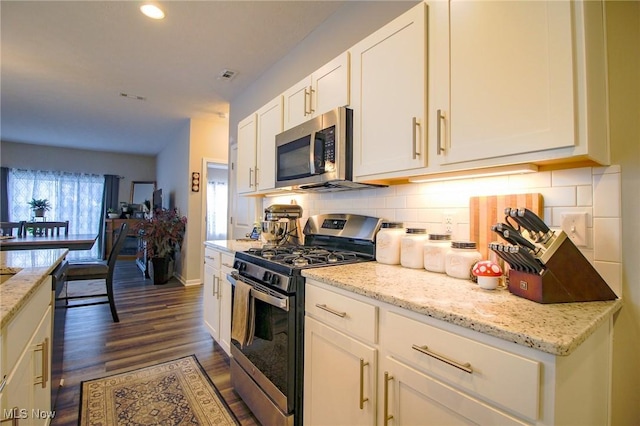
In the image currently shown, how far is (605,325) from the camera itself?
940 millimetres

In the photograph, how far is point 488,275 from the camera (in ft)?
3.59

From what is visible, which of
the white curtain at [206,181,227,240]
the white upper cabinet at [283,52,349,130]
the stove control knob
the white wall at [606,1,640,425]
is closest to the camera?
the white wall at [606,1,640,425]

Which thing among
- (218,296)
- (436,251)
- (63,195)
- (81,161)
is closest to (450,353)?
(436,251)

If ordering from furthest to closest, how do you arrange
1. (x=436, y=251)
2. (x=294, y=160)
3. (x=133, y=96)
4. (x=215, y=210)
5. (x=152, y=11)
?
1. (x=215, y=210)
2. (x=133, y=96)
3. (x=152, y=11)
4. (x=294, y=160)
5. (x=436, y=251)

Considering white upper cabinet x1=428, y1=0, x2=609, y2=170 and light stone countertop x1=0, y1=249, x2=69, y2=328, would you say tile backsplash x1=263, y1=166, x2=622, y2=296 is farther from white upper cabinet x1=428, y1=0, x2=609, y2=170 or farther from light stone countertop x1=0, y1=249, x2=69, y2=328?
light stone countertop x1=0, y1=249, x2=69, y2=328

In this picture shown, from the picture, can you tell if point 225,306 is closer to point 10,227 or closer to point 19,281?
point 19,281

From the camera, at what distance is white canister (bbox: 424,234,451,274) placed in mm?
1375

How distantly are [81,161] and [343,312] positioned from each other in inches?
326

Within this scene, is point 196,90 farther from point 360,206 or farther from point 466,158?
point 466,158

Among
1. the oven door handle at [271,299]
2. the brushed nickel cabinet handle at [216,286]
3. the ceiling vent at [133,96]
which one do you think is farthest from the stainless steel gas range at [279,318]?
the ceiling vent at [133,96]

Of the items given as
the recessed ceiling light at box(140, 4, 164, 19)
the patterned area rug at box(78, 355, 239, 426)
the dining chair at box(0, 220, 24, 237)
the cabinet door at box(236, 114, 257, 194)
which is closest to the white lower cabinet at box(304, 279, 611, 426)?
the patterned area rug at box(78, 355, 239, 426)

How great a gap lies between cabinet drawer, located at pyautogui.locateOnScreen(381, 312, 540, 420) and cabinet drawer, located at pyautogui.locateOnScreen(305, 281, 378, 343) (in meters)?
0.08

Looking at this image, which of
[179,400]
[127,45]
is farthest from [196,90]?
[179,400]

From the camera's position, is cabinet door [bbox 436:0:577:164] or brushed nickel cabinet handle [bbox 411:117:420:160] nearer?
cabinet door [bbox 436:0:577:164]
